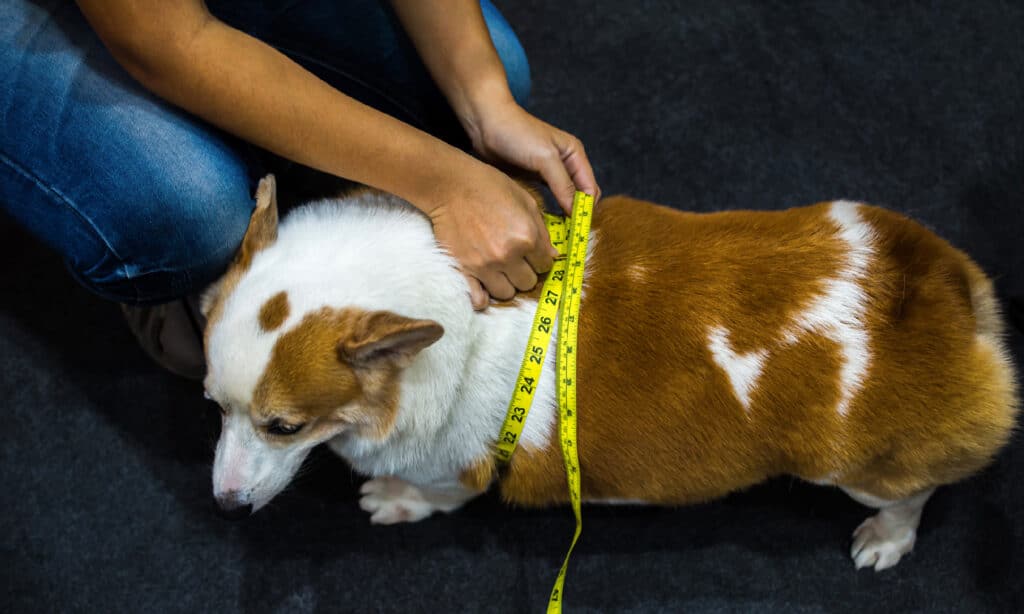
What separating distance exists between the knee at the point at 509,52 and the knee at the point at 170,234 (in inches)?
24.1

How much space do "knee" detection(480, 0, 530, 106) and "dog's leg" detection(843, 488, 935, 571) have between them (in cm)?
116

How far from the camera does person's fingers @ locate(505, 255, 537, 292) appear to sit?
3.95 ft

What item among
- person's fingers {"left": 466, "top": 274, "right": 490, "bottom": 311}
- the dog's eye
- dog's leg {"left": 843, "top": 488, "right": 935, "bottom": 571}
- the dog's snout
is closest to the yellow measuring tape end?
person's fingers {"left": 466, "top": 274, "right": 490, "bottom": 311}

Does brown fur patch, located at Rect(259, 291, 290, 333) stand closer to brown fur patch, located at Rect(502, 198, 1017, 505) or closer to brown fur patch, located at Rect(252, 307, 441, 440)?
brown fur patch, located at Rect(252, 307, 441, 440)

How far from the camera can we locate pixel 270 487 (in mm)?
1297

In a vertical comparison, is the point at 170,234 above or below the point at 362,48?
below

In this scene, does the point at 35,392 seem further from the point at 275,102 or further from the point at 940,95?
the point at 940,95

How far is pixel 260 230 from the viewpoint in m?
1.18

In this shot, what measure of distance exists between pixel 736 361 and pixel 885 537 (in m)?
0.76

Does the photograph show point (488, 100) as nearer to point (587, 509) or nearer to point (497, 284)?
point (497, 284)

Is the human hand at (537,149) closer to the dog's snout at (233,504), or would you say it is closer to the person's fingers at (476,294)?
the person's fingers at (476,294)

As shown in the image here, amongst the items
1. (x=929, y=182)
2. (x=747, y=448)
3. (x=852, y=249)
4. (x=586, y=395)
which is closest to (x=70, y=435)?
(x=586, y=395)

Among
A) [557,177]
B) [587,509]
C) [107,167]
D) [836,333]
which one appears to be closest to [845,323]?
[836,333]

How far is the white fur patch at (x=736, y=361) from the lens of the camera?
1.21 m
